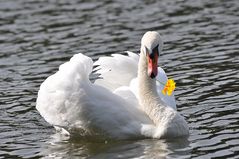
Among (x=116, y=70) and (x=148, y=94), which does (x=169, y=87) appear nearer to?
(x=148, y=94)

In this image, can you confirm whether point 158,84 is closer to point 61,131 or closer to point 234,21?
point 61,131

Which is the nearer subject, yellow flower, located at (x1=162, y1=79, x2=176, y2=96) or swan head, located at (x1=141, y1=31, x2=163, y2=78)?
swan head, located at (x1=141, y1=31, x2=163, y2=78)

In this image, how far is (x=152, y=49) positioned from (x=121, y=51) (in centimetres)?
715

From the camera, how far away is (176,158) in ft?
37.0

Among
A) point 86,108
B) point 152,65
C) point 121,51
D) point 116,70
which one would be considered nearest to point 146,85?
point 152,65

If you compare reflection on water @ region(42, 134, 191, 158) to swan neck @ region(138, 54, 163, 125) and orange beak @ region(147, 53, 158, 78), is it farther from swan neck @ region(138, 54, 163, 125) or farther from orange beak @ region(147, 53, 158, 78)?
orange beak @ region(147, 53, 158, 78)

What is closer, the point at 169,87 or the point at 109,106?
the point at 109,106

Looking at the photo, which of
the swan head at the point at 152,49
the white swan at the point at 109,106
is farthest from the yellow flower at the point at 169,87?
the swan head at the point at 152,49

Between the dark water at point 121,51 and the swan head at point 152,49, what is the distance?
114 cm

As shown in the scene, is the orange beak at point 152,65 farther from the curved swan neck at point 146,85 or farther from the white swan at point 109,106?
the curved swan neck at point 146,85

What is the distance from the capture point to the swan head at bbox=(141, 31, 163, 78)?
479 inches

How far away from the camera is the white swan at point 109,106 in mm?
12336

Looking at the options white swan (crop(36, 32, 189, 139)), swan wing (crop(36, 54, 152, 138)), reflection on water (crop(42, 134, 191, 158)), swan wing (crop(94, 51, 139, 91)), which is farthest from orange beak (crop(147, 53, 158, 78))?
swan wing (crop(94, 51, 139, 91))

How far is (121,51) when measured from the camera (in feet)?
63.7
